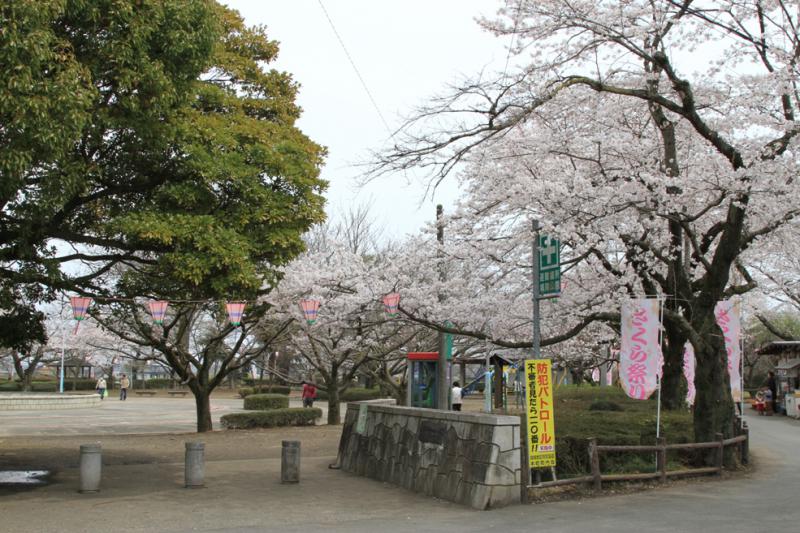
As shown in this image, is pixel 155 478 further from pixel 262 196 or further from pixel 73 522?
pixel 262 196

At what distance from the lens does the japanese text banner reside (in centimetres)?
1025

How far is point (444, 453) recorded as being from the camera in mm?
10703

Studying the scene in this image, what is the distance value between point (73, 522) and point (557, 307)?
9960mm

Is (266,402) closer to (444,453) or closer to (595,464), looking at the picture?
(444,453)

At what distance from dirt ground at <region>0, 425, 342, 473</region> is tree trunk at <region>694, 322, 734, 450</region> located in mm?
8524

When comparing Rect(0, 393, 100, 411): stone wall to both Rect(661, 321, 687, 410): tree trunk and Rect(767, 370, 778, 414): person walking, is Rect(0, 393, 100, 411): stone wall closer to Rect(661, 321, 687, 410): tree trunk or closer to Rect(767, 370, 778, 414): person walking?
Rect(661, 321, 687, 410): tree trunk

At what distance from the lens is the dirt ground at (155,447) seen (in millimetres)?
15742

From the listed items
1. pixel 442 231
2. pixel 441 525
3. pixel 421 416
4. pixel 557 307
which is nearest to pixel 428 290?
pixel 442 231

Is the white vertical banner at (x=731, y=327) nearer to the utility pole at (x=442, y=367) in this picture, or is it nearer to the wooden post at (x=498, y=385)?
the utility pole at (x=442, y=367)

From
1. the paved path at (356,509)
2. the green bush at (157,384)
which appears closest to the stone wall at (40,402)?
the paved path at (356,509)

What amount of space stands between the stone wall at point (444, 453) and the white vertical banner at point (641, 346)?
3.56 m

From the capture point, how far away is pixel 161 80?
9812 millimetres

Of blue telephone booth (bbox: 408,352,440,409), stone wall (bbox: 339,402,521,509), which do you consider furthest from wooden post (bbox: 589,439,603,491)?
blue telephone booth (bbox: 408,352,440,409)

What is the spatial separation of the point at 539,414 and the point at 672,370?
1088 cm
